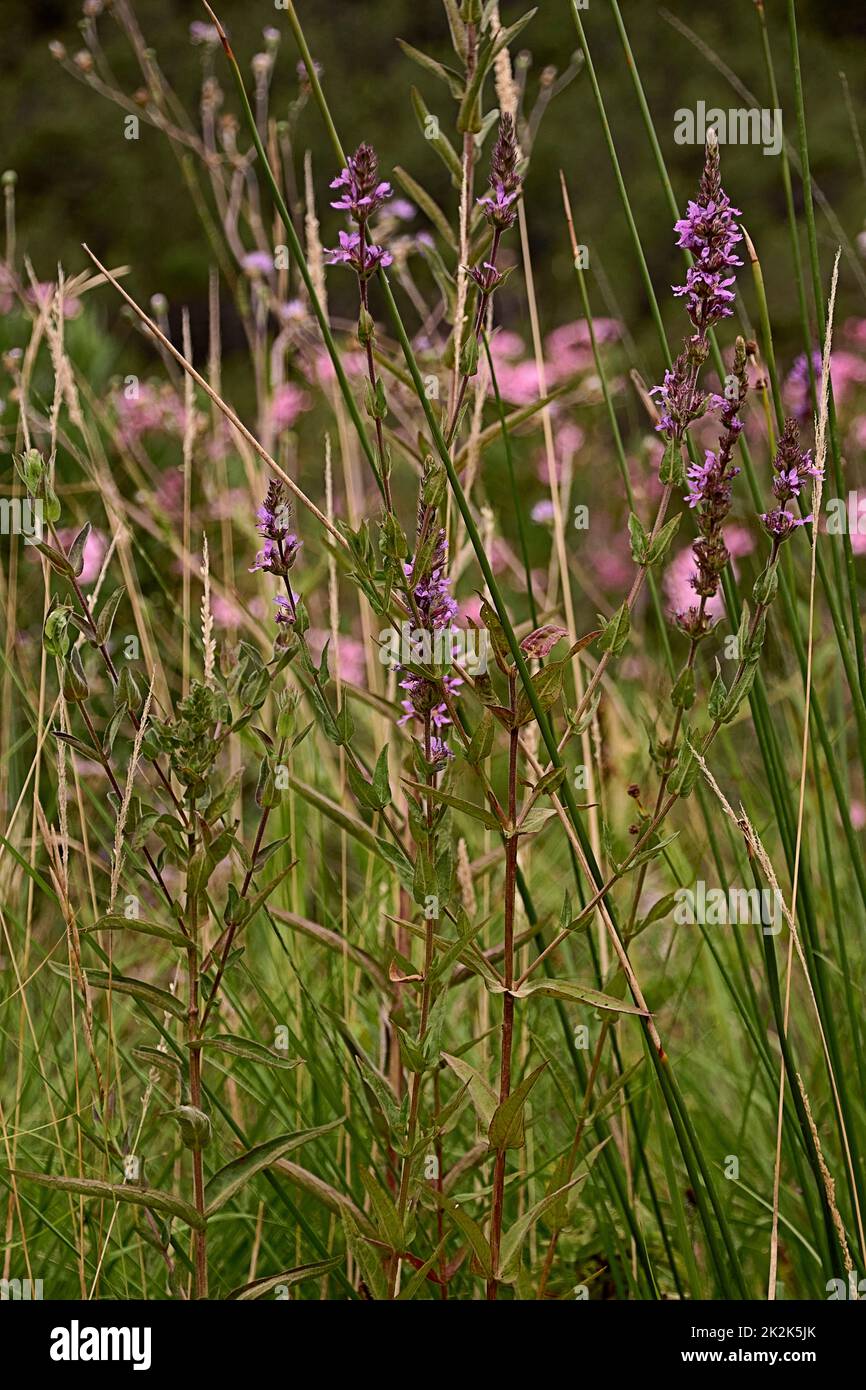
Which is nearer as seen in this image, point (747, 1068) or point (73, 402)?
point (73, 402)

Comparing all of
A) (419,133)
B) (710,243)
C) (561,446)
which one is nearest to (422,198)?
(710,243)

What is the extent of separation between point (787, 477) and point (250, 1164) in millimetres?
446

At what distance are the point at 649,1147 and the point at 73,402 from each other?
0.81m

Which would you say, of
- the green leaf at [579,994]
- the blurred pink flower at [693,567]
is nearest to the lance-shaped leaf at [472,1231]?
the green leaf at [579,994]

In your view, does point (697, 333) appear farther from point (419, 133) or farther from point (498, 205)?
point (419, 133)

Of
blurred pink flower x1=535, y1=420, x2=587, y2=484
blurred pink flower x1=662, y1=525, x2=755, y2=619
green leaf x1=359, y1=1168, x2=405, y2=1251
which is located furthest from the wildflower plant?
blurred pink flower x1=535, y1=420, x2=587, y2=484

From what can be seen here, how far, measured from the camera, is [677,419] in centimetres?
68

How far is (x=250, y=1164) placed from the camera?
667 mm

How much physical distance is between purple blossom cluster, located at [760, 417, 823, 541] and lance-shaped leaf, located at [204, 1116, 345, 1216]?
0.37 metres

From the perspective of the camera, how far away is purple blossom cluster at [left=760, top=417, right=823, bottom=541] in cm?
67

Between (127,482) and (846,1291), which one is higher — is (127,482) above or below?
above

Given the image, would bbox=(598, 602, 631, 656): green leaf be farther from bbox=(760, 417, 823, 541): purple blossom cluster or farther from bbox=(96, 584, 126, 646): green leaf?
bbox=(96, 584, 126, 646): green leaf
